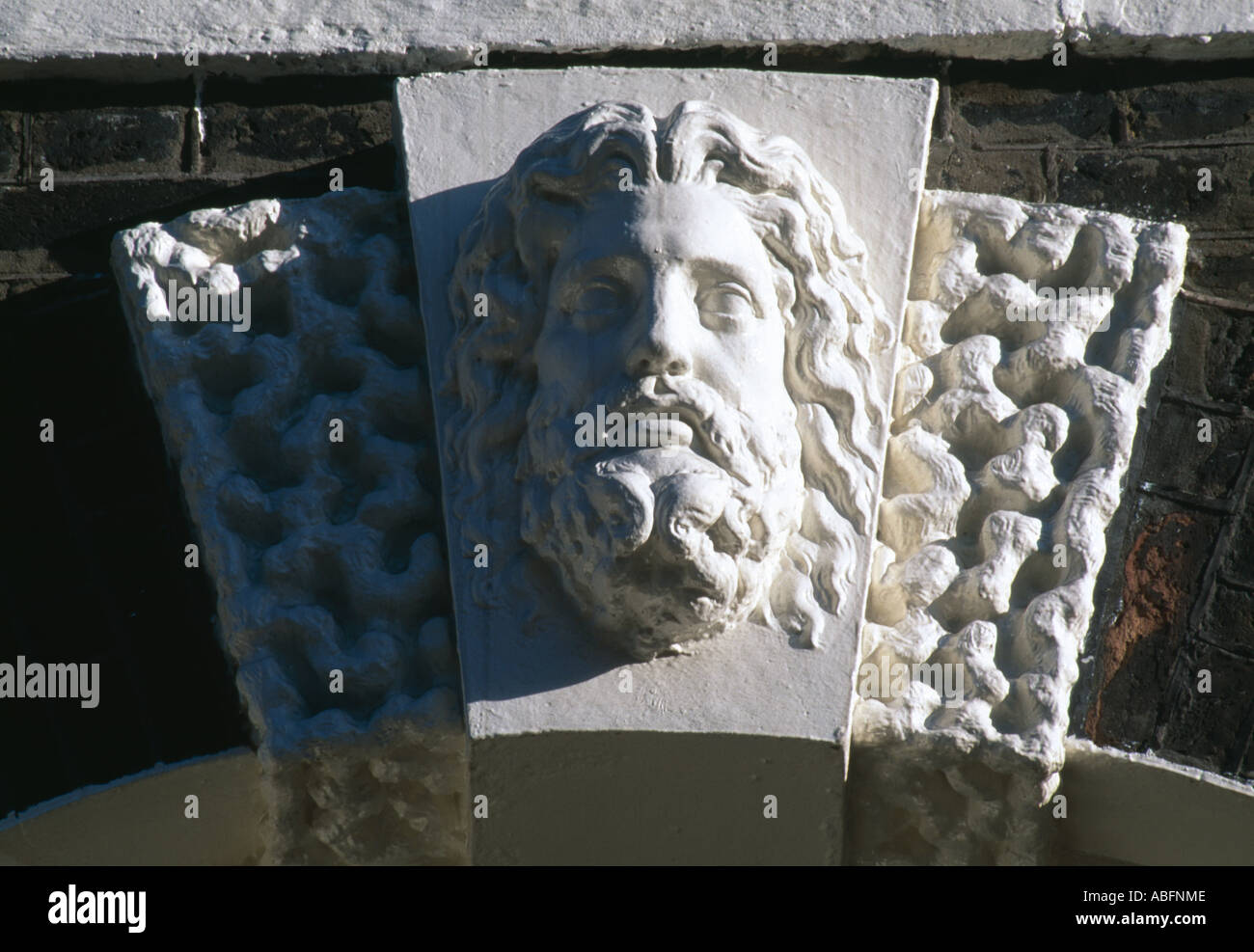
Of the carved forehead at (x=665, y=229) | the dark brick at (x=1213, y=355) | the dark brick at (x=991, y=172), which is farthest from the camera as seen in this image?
the dark brick at (x=991, y=172)

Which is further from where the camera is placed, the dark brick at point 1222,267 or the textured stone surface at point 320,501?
the dark brick at point 1222,267

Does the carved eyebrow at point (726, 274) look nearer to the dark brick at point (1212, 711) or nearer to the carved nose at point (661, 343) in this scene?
the carved nose at point (661, 343)

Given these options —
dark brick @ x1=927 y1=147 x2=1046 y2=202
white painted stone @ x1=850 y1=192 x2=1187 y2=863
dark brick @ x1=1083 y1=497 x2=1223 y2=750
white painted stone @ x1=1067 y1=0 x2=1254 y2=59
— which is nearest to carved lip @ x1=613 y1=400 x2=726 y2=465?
white painted stone @ x1=850 y1=192 x2=1187 y2=863

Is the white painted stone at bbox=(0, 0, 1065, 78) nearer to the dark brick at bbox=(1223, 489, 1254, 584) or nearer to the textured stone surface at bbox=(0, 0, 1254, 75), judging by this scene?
the textured stone surface at bbox=(0, 0, 1254, 75)

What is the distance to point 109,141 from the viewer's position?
3.93m

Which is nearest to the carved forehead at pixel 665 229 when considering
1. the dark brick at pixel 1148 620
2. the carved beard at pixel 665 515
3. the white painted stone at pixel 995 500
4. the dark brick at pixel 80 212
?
the carved beard at pixel 665 515

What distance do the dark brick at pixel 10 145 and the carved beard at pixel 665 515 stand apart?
142cm

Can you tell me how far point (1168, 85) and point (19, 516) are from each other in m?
2.42

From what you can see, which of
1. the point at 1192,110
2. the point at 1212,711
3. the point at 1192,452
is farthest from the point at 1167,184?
the point at 1212,711

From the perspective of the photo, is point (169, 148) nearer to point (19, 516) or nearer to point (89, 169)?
point (89, 169)

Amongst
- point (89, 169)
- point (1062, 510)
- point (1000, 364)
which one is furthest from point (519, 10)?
point (1062, 510)

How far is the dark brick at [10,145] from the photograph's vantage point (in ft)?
12.8

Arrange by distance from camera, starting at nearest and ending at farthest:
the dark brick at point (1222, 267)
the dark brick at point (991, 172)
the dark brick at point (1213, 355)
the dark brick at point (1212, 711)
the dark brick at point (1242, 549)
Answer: the dark brick at point (1212, 711) < the dark brick at point (1242, 549) < the dark brick at point (1213, 355) < the dark brick at point (1222, 267) < the dark brick at point (991, 172)

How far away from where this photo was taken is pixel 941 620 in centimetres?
326
